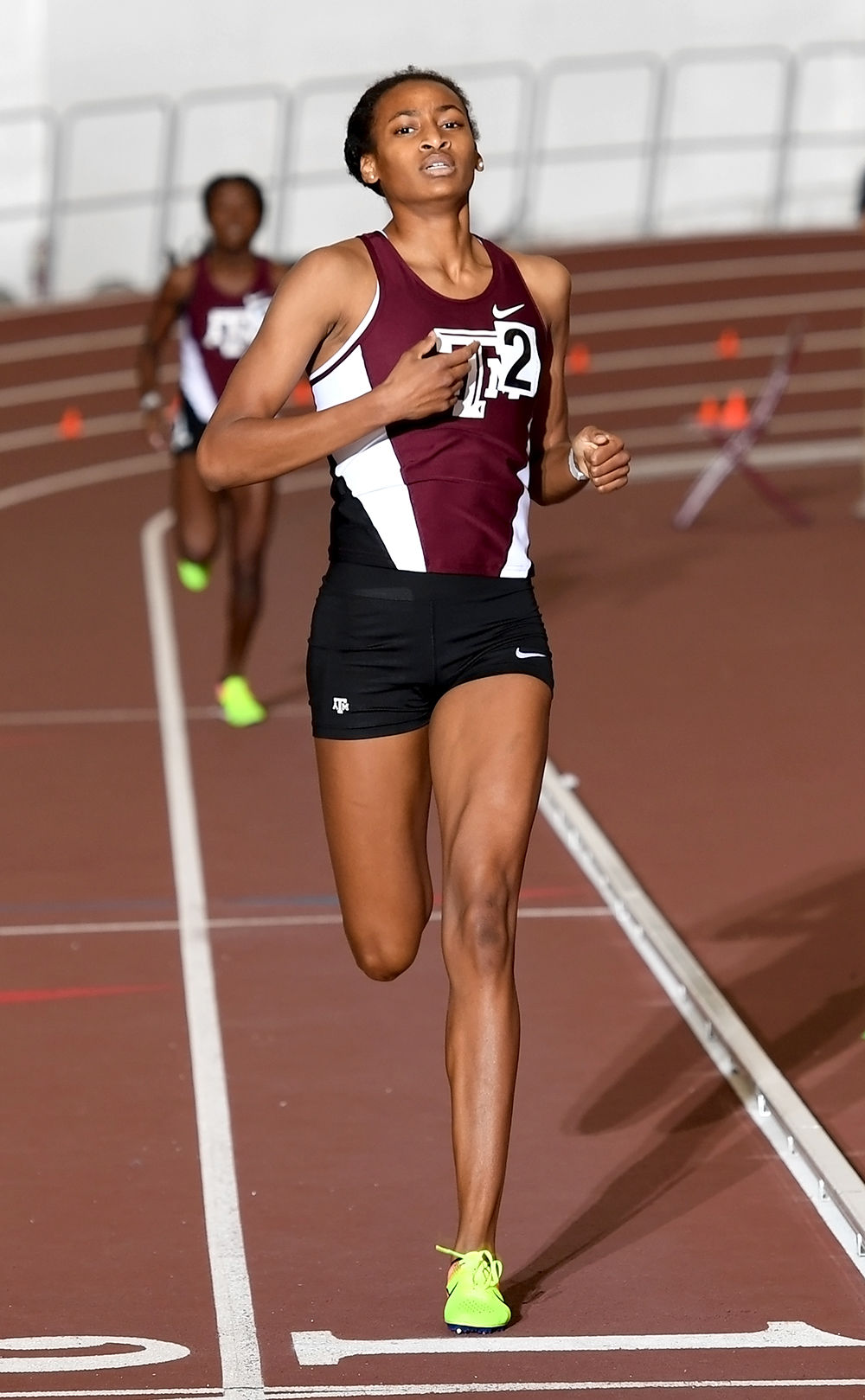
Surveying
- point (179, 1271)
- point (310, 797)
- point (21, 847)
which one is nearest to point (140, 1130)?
point (179, 1271)

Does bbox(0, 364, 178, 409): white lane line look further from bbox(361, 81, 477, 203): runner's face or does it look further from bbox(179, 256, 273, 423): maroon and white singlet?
bbox(361, 81, 477, 203): runner's face

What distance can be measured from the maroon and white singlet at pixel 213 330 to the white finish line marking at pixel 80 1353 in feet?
20.9

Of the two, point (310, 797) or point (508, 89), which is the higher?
point (508, 89)

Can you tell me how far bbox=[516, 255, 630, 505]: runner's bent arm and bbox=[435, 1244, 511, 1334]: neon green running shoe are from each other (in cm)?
144

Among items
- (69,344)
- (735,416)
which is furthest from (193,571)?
(69,344)

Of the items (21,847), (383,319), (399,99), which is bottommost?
(21,847)

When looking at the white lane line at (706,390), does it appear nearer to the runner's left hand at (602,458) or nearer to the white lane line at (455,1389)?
the runner's left hand at (602,458)

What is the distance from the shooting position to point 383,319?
4.77 meters

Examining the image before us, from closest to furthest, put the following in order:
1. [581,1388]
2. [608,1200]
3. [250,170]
Result: 1. [581,1388]
2. [608,1200]
3. [250,170]

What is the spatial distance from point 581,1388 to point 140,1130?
180 centimetres

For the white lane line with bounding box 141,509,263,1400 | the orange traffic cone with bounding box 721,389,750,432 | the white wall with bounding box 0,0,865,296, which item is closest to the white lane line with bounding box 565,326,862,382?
the white wall with bounding box 0,0,865,296

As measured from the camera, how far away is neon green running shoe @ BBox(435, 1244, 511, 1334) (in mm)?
4570

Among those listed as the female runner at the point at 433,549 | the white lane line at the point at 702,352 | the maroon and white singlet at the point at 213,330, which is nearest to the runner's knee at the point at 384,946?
the female runner at the point at 433,549

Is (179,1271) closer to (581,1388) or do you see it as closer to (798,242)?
(581,1388)
